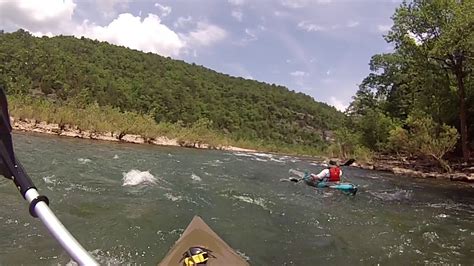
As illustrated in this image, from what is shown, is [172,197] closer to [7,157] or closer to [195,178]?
[195,178]

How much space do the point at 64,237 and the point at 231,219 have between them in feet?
29.3

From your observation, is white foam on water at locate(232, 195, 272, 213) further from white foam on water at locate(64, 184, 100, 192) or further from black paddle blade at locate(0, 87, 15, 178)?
black paddle blade at locate(0, 87, 15, 178)

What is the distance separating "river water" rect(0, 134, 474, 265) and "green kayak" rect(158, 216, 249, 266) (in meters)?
2.68

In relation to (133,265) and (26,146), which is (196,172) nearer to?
(26,146)

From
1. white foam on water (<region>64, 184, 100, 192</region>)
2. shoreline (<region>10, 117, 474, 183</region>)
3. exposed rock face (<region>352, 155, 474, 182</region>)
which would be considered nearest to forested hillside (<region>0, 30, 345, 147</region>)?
shoreline (<region>10, 117, 474, 183</region>)

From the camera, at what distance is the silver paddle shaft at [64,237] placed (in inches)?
55.9

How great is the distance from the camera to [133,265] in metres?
6.80

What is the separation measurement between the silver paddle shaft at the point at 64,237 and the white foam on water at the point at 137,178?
1169 centimetres

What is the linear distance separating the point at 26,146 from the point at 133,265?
1544 cm

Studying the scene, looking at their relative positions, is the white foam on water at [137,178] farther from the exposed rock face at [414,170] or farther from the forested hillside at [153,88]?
the forested hillside at [153,88]

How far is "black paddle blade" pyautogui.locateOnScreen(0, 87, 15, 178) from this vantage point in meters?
1.86

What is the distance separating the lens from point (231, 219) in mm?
10211

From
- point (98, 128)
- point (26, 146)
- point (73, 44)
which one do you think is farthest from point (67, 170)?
point (73, 44)

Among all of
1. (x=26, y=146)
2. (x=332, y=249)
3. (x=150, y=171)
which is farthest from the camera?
(x=26, y=146)
